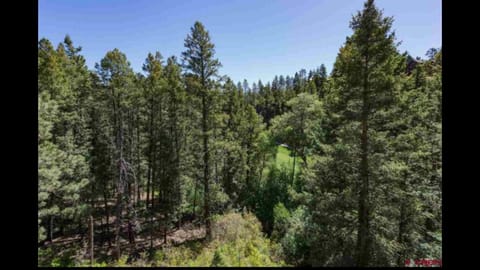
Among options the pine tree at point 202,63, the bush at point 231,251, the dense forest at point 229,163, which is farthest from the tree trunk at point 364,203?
the pine tree at point 202,63

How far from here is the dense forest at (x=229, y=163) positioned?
8.33 metres

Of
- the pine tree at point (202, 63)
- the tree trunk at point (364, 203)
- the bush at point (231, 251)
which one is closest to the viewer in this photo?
the bush at point (231, 251)

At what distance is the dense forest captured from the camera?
833cm

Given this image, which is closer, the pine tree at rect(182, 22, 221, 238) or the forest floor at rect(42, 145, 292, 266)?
the pine tree at rect(182, 22, 221, 238)

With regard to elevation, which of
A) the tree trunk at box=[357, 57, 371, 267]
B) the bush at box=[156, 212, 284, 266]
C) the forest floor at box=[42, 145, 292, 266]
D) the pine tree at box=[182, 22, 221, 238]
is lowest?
the forest floor at box=[42, 145, 292, 266]

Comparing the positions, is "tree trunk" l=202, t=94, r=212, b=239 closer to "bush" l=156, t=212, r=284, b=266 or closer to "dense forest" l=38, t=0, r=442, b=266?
"dense forest" l=38, t=0, r=442, b=266

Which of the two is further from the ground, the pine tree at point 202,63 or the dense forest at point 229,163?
the pine tree at point 202,63

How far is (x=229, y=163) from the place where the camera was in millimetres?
23625

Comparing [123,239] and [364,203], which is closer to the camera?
[364,203]

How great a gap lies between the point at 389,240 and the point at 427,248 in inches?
56.8

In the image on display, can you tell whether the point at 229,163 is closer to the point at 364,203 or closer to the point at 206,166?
the point at 206,166

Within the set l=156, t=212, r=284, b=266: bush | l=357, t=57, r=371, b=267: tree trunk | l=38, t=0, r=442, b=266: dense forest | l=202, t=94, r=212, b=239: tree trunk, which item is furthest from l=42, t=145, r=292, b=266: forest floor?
l=357, t=57, r=371, b=267: tree trunk

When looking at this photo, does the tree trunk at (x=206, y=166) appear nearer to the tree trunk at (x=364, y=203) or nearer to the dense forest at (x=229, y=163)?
the dense forest at (x=229, y=163)

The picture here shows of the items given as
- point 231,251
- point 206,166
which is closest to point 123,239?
point 206,166
